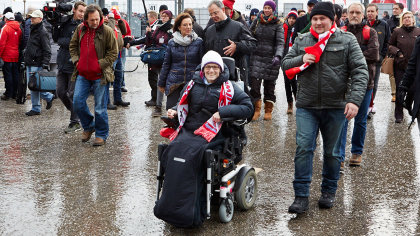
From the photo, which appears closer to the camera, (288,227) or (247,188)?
(288,227)

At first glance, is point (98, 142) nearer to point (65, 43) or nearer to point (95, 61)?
point (95, 61)

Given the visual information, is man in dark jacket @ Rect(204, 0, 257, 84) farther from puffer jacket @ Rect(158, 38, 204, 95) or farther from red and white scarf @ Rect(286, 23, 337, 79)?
red and white scarf @ Rect(286, 23, 337, 79)

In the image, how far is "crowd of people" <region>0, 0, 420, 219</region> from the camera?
515cm

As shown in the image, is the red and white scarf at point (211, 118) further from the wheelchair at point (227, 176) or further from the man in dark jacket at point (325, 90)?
the man in dark jacket at point (325, 90)

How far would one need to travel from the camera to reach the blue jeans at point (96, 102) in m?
7.90

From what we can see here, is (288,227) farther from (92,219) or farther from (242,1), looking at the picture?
(242,1)

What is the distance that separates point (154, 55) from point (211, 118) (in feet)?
18.3

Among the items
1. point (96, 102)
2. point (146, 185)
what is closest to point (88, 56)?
point (96, 102)

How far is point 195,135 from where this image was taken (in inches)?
197

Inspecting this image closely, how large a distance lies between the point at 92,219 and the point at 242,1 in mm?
14812

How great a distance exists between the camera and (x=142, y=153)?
7535mm

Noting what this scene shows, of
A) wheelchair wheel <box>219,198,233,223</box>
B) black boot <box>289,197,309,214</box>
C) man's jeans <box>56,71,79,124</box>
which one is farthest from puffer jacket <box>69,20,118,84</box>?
black boot <box>289,197,309,214</box>

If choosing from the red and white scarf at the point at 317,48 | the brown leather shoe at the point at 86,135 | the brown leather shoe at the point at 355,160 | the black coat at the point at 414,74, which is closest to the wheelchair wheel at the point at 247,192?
the red and white scarf at the point at 317,48

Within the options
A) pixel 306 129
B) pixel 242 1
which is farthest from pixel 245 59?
pixel 242 1
